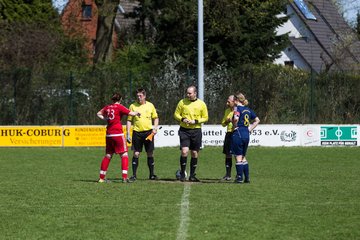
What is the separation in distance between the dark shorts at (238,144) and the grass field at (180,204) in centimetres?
66

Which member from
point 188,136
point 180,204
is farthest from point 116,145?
point 180,204

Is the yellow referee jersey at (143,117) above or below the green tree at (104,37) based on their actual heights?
below

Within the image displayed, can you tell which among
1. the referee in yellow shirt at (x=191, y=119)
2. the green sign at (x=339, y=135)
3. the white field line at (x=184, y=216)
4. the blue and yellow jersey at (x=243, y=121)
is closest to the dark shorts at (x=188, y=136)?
the referee in yellow shirt at (x=191, y=119)

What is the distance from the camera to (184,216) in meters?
11.1

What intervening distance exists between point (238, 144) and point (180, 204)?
3.59 metres

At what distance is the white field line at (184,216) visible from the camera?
9.64 metres

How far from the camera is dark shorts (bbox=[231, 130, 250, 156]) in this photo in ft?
51.6

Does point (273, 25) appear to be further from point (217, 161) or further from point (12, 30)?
point (217, 161)

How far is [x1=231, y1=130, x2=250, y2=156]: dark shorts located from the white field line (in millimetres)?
1517

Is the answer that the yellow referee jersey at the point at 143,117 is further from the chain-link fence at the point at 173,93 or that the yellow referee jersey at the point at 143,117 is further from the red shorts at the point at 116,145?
the chain-link fence at the point at 173,93

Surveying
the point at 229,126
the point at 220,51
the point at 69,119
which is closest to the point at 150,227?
the point at 229,126

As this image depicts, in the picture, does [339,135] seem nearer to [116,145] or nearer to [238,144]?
[238,144]

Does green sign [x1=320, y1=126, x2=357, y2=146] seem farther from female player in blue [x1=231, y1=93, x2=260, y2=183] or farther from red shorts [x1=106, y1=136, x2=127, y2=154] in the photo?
red shorts [x1=106, y1=136, x2=127, y2=154]

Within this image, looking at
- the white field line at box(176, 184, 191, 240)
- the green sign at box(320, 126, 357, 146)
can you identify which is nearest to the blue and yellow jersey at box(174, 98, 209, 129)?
the white field line at box(176, 184, 191, 240)
